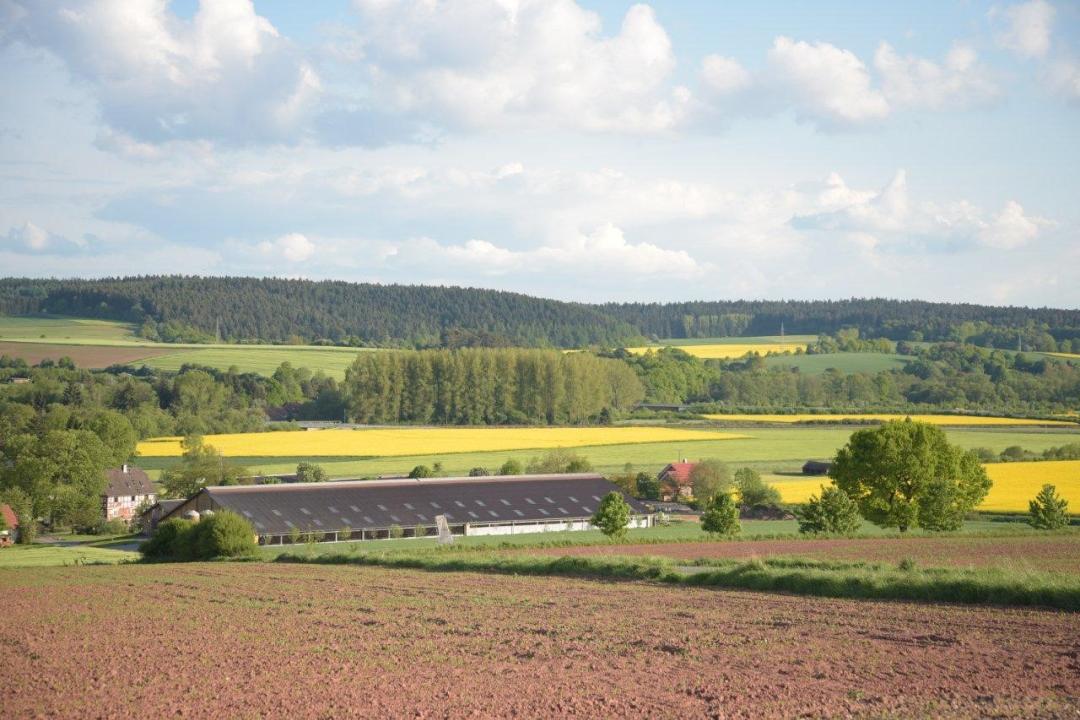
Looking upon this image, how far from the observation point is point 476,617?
858 inches

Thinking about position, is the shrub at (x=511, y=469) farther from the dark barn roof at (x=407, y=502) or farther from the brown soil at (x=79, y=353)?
the brown soil at (x=79, y=353)

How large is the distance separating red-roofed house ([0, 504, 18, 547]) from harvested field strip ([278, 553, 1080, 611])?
3452 cm

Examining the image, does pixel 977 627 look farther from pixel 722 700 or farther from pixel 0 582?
pixel 0 582

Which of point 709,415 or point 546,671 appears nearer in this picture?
point 546,671

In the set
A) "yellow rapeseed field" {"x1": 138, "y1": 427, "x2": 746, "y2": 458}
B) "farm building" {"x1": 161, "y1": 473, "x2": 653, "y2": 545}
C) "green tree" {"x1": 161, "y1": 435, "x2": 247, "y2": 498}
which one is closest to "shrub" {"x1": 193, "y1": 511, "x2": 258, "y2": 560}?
"farm building" {"x1": 161, "y1": 473, "x2": 653, "y2": 545}

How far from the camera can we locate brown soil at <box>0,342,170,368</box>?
5202 inches

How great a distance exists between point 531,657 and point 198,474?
2354 inches

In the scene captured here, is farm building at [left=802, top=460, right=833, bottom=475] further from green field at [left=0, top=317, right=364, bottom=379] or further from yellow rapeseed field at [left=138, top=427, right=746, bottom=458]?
green field at [left=0, top=317, right=364, bottom=379]

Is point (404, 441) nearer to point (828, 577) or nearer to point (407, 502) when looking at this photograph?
point (407, 502)

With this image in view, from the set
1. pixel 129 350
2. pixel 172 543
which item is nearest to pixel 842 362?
pixel 129 350

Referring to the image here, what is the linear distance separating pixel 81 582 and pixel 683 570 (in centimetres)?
1687

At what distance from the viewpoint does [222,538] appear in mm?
44094

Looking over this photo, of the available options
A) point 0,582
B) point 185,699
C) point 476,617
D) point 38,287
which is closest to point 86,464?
point 0,582

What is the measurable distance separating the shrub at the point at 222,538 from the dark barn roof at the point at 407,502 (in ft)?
30.2
